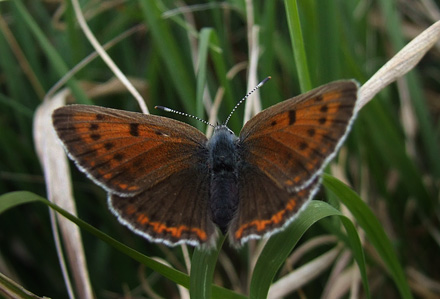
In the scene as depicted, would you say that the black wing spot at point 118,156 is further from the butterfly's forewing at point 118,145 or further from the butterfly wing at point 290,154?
the butterfly wing at point 290,154

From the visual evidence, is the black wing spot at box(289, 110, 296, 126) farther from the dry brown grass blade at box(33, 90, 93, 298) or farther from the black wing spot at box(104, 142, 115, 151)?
the dry brown grass blade at box(33, 90, 93, 298)

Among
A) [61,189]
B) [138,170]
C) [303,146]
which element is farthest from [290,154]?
[61,189]

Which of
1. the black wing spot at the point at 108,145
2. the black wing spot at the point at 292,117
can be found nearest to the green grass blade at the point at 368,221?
the black wing spot at the point at 292,117

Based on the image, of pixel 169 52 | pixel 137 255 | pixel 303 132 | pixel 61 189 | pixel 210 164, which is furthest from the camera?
pixel 169 52

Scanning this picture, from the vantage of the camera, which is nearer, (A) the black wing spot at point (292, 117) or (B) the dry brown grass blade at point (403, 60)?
(A) the black wing spot at point (292, 117)

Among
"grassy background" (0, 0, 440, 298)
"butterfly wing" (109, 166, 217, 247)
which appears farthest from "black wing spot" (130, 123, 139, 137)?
"grassy background" (0, 0, 440, 298)

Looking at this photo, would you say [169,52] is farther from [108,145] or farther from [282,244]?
[282,244]

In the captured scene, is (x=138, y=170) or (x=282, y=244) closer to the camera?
(x=282, y=244)

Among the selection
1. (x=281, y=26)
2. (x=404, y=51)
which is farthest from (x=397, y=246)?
(x=281, y=26)
